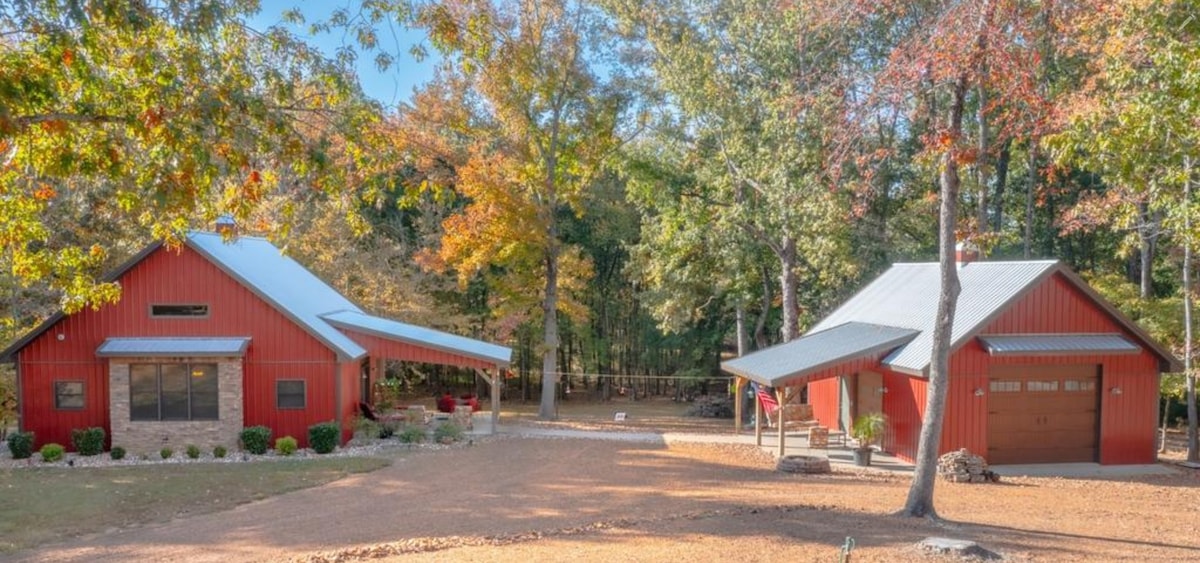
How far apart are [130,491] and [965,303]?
53.9 feet

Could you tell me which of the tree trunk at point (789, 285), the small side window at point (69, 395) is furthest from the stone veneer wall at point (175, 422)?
the tree trunk at point (789, 285)

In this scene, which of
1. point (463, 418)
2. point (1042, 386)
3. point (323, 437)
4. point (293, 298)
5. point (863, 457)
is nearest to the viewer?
point (863, 457)

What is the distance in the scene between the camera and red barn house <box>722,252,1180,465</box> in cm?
1620

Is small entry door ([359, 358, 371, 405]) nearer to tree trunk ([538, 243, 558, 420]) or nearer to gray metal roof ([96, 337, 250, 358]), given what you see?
gray metal roof ([96, 337, 250, 358])

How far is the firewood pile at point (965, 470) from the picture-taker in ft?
48.0

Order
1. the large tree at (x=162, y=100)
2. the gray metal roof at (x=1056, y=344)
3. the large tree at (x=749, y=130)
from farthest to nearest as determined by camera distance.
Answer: the large tree at (x=749, y=130) → the gray metal roof at (x=1056, y=344) → the large tree at (x=162, y=100)

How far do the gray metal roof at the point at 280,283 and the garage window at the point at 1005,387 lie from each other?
1380cm

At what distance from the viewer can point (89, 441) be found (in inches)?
696

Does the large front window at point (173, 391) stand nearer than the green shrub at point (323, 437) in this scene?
No

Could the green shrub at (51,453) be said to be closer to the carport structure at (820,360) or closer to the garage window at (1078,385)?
the carport structure at (820,360)

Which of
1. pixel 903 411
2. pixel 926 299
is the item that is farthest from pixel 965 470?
pixel 926 299

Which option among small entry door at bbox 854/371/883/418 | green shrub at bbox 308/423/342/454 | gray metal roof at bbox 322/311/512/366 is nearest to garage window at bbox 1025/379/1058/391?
small entry door at bbox 854/371/883/418

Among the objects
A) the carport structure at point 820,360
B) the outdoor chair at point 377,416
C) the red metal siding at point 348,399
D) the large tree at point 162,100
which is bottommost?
the outdoor chair at point 377,416

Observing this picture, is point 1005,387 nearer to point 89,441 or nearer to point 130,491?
point 130,491
